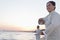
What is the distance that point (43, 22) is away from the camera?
6.69ft

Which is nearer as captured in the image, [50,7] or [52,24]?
[52,24]

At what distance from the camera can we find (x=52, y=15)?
1.96m

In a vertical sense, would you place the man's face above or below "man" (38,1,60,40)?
above

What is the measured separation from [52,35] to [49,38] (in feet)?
0.14

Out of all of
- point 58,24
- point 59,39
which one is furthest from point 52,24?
point 59,39

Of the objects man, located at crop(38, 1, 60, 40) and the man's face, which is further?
the man's face

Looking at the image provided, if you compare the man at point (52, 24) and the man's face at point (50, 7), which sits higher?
the man's face at point (50, 7)

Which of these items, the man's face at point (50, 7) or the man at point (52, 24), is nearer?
the man at point (52, 24)

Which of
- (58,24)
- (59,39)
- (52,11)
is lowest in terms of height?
(59,39)

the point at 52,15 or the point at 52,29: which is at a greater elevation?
the point at 52,15

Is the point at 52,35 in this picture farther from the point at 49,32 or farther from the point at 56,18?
the point at 56,18

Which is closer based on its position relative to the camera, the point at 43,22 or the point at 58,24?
the point at 58,24

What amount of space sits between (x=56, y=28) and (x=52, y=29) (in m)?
0.04

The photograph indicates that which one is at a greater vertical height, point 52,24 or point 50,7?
point 50,7
